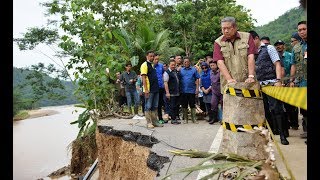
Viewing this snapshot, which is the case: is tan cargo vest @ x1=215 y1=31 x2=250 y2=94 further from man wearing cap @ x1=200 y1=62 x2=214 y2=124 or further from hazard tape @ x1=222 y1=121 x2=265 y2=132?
man wearing cap @ x1=200 y1=62 x2=214 y2=124

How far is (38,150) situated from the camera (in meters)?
31.8

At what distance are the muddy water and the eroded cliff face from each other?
25.2 ft

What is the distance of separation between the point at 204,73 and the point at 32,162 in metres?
21.4

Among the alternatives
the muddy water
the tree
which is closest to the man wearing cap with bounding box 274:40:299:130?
the muddy water

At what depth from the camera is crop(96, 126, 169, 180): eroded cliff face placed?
5.43m

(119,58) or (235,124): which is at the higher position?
(119,58)

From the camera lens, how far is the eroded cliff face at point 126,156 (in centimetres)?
543

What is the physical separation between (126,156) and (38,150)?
88.0 feet

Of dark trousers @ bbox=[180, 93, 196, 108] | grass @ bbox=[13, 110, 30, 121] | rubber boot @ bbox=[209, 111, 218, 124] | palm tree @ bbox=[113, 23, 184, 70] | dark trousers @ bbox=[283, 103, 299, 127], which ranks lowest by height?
→ grass @ bbox=[13, 110, 30, 121]

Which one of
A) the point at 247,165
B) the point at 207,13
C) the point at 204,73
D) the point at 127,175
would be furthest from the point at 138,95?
the point at 207,13
